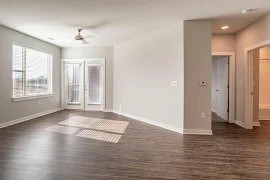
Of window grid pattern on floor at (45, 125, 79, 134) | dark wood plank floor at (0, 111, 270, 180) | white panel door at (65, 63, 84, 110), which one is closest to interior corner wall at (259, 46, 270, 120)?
dark wood plank floor at (0, 111, 270, 180)

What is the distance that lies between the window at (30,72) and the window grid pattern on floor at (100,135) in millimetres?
2645

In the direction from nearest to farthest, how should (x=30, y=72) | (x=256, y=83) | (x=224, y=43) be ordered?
(x=256, y=83) → (x=224, y=43) → (x=30, y=72)

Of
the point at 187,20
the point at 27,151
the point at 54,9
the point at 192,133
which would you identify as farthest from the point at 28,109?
the point at 187,20

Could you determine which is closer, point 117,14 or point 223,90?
point 117,14

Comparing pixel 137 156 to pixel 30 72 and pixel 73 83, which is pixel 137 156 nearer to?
pixel 30 72

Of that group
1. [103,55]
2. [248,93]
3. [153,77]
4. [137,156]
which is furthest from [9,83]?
[248,93]

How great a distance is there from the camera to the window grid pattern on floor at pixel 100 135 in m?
3.63

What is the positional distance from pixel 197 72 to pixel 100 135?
2.61 m

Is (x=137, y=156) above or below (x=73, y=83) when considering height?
below

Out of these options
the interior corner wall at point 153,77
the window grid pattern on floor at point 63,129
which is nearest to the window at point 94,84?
the interior corner wall at point 153,77

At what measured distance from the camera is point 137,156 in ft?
9.12

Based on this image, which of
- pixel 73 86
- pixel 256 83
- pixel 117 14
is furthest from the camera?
pixel 73 86

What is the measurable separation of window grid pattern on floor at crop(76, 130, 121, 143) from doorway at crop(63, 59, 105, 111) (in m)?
3.03

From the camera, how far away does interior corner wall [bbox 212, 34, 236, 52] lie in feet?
17.2
